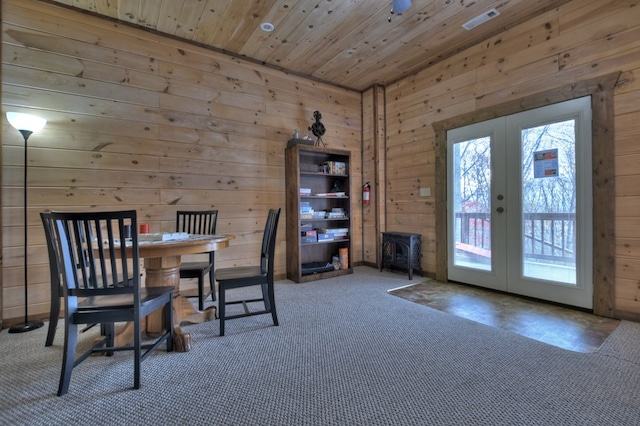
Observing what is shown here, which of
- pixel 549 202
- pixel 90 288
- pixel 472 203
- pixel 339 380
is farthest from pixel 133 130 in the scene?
pixel 549 202

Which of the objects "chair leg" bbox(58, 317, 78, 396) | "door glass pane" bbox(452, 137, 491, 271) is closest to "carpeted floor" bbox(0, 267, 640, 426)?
"chair leg" bbox(58, 317, 78, 396)

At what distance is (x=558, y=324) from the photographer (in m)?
2.39

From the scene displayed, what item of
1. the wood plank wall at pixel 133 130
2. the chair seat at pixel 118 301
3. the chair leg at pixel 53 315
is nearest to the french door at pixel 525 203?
the wood plank wall at pixel 133 130

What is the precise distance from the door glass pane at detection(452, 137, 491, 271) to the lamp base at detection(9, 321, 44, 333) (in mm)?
4272

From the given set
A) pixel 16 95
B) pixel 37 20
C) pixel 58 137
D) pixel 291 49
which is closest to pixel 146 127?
pixel 58 137

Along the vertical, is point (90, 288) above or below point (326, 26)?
below

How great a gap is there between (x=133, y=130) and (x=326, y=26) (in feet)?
7.54

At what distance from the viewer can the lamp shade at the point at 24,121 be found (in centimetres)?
222

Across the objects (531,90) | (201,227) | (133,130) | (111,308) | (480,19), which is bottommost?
(111,308)

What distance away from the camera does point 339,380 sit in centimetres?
162

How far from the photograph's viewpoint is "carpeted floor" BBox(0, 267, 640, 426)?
1354mm

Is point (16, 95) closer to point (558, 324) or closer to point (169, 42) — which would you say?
point (169, 42)

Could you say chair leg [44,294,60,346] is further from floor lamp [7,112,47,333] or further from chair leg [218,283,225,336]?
chair leg [218,283,225,336]

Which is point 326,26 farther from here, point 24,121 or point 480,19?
point 24,121
